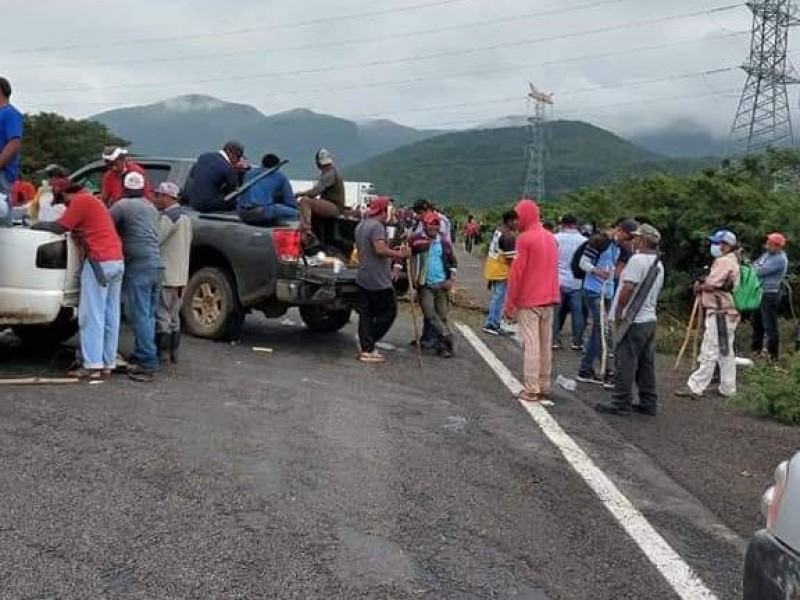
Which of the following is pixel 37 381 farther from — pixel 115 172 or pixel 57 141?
pixel 57 141

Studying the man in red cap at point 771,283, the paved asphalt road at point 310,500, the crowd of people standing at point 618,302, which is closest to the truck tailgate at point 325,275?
the paved asphalt road at point 310,500

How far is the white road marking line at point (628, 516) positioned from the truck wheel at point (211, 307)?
3.19 m

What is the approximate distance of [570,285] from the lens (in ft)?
37.9

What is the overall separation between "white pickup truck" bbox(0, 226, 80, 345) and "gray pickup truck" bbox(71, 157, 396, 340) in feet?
7.40

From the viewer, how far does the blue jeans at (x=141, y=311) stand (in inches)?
302

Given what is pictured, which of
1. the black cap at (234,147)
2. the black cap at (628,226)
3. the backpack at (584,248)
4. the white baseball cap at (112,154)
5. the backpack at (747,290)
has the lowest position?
the backpack at (747,290)

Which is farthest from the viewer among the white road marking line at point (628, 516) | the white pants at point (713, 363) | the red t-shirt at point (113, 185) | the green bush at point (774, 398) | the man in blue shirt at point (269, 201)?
the white pants at point (713, 363)

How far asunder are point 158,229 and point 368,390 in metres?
2.35

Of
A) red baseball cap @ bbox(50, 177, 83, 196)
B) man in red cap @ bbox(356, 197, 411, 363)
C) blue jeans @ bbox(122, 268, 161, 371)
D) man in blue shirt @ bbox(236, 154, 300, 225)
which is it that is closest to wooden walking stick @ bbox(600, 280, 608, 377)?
man in red cap @ bbox(356, 197, 411, 363)

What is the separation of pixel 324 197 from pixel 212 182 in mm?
1206

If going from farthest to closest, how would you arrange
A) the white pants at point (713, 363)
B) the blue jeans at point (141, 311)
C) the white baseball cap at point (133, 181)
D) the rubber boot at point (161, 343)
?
the white pants at point (713, 363) → the rubber boot at point (161, 343) → the blue jeans at point (141, 311) → the white baseball cap at point (133, 181)

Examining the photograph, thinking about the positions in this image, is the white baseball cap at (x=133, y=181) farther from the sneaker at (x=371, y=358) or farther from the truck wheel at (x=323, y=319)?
the truck wheel at (x=323, y=319)

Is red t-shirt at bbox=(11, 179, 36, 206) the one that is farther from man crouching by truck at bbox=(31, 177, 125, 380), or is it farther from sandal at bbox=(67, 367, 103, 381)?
sandal at bbox=(67, 367, 103, 381)

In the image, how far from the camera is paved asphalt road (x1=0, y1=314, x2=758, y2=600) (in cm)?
400
